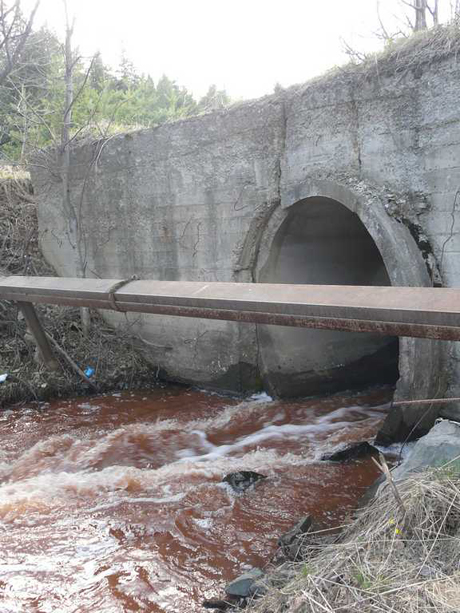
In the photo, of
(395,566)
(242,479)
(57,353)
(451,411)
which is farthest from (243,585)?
(57,353)

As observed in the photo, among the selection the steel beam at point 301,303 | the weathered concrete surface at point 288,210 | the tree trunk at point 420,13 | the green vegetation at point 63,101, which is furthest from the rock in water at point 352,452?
the tree trunk at point 420,13

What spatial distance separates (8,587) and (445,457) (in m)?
2.64

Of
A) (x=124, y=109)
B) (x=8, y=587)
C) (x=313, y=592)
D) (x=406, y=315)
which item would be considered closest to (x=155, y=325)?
(x=8, y=587)

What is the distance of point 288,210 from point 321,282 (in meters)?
1.26

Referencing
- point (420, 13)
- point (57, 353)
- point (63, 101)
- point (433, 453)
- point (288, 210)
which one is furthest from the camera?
point (63, 101)

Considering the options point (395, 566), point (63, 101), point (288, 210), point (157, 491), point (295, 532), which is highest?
point (63, 101)

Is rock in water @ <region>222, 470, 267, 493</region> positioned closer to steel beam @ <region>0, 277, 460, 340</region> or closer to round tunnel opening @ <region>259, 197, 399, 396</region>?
steel beam @ <region>0, 277, 460, 340</region>

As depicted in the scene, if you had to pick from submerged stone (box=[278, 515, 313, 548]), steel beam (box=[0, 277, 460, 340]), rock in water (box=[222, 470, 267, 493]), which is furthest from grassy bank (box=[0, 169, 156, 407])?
submerged stone (box=[278, 515, 313, 548])

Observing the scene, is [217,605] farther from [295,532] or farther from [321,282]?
[321,282]

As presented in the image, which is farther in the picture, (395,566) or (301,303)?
(301,303)

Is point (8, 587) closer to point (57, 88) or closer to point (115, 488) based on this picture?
point (115, 488)

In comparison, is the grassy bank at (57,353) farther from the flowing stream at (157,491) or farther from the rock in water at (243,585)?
the rock in water at (243,585)

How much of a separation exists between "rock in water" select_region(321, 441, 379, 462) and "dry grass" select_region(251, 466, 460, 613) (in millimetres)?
1861

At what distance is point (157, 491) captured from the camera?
4.35m
